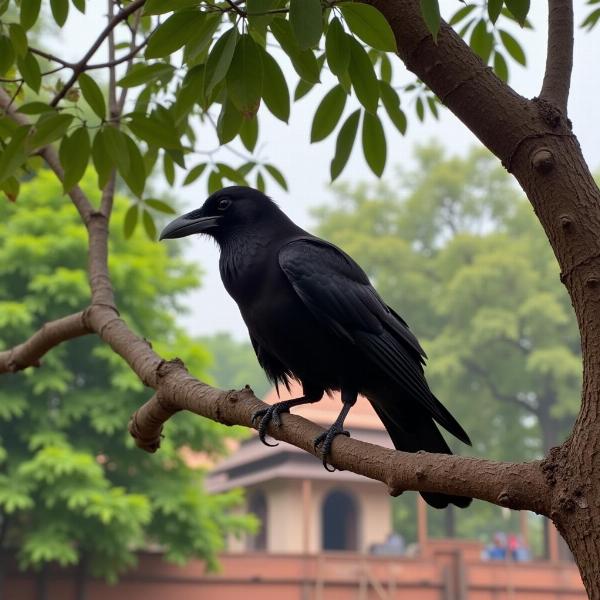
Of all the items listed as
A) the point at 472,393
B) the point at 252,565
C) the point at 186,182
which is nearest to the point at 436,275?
the point at 472,393

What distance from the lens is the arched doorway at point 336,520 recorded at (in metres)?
25.5

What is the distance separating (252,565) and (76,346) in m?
5.28


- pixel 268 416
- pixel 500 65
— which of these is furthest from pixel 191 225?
→ pixel 500 65

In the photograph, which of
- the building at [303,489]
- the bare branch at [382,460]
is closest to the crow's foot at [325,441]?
the bare branch at [382,460]

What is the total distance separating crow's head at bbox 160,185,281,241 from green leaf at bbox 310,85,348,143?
64cm

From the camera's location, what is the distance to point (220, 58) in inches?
62.7

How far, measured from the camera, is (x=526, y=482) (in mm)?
1389

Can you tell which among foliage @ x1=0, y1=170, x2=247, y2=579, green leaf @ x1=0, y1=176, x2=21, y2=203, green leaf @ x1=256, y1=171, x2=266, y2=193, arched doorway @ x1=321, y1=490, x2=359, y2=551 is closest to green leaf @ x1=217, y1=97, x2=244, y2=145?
green leaf @ x1=0, y1=176, x2=21, y2=203

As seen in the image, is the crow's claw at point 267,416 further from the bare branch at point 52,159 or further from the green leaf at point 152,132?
the bare branch at point 52,159

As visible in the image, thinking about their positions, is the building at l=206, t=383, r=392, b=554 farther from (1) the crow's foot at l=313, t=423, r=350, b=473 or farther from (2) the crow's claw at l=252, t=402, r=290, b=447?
(1) the crow's foot at l=313, t=423, r=350, b=473

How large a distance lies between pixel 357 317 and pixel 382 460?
3.26 feet

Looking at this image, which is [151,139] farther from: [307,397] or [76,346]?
[76,346]

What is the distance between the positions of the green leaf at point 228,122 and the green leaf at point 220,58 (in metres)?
0.28

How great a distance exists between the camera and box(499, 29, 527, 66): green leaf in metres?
3.06
